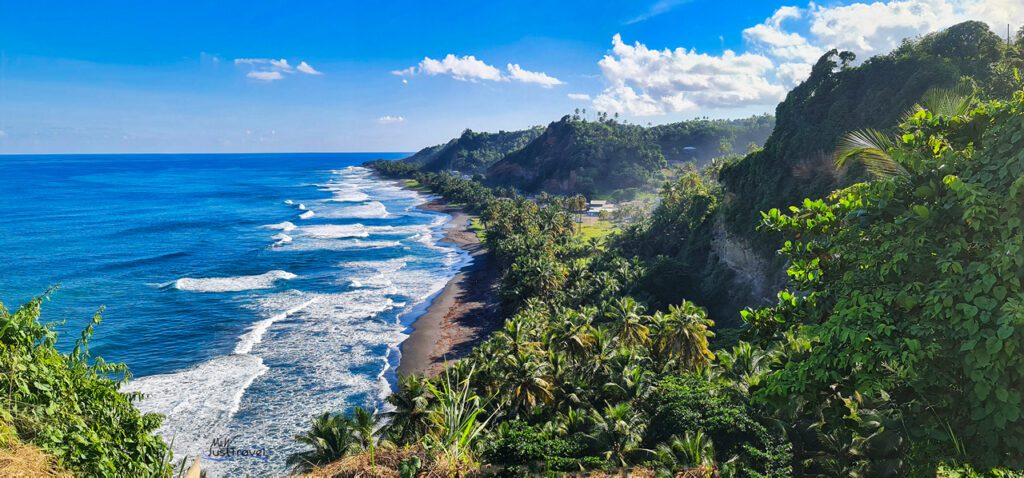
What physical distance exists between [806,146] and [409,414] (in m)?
45.7

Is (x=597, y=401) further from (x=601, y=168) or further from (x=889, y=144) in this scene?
(x=601, y=168)

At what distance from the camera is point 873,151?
12.2 metres

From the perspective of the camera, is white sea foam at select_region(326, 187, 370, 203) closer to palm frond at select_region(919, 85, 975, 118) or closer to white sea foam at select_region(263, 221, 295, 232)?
white sea foam at select_region(263, 221, 295, 232)

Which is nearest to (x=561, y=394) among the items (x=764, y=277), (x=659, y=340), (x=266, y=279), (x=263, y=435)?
(x=659, y=340)

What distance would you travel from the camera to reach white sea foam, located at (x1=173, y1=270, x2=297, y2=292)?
66.4m

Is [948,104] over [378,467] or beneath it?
over

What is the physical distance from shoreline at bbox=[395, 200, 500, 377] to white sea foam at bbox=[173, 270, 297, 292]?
23323 mm

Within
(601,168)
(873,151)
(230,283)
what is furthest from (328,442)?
(601,168)

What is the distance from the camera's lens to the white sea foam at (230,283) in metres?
66.4

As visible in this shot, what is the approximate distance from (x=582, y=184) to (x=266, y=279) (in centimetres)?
12471

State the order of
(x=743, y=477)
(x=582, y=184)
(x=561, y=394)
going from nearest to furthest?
(x=743, y=477) → (x=561, y=394) → (x=582, y=184)

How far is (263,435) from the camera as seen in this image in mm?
34969

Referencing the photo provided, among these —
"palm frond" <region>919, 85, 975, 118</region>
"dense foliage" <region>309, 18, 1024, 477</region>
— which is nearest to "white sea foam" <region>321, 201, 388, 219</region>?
"dense foliage" <region>309, 18, 1024, 477</region>

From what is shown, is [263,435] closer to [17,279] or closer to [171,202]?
[17,279]
